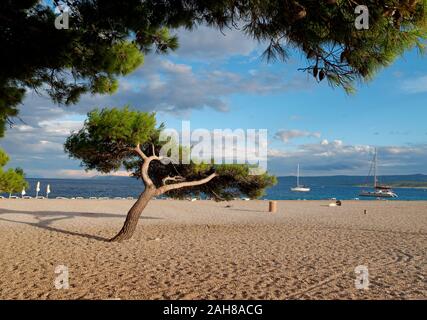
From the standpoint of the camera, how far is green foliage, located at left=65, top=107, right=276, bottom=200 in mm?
11727

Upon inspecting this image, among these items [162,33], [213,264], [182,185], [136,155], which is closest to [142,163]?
[136,155]

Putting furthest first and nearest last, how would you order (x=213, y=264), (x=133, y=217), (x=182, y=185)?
(x=182, y=185), (x=133, y=217), (x=213, y=264)

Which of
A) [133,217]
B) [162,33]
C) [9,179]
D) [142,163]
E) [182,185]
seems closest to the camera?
[162,33]

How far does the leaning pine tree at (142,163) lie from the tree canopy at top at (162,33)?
5157 millimetres

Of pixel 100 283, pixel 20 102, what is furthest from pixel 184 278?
pixel 20 102

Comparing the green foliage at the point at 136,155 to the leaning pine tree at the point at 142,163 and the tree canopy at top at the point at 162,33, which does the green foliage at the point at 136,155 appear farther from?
the tree canopy at top at the point at 162,33

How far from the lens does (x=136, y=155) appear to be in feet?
47.5

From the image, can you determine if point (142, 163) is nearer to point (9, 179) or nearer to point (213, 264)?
point (213, 264)

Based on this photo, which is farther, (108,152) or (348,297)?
(108,152)

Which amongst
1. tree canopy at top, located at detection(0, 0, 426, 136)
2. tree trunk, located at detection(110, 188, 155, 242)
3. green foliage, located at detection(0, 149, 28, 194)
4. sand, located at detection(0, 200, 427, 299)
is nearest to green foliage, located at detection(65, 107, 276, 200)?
tree trunk, located at detection(110, 188, 155, 242)

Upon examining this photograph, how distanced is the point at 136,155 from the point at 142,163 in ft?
Answer: 1.74
